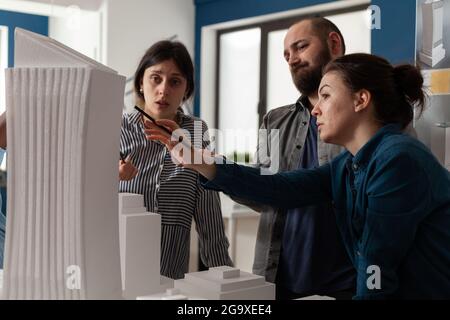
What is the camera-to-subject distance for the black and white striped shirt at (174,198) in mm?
1488

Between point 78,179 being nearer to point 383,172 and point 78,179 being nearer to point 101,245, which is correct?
point 101,245

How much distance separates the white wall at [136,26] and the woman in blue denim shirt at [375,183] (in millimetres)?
2700

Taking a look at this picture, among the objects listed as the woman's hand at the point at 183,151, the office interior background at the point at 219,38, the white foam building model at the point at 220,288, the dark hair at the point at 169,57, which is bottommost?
the white foam building model at the point at 220,288

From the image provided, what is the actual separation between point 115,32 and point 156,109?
236 centimetres

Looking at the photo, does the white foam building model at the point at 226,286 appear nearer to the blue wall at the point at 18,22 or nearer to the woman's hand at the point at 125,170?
the woman's hand at the point at 125,170

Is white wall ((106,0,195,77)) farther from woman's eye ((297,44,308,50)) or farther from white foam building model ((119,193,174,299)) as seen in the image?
white foam building model ((119,193,174,299))

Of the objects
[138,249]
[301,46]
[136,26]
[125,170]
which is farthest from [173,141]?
[136,26]

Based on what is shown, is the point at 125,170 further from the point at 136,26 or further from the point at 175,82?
the point at 136,26

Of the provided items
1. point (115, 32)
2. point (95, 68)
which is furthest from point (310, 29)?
point (115, 32)

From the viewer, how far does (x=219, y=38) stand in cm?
444

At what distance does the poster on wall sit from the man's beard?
50cm

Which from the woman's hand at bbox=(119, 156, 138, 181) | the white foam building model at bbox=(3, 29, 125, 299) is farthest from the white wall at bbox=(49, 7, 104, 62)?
the white foam building model at bbox=(3, 29, 125, 299)

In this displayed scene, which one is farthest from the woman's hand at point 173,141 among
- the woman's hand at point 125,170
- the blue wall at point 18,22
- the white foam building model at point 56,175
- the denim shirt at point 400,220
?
the blue wall at point 18,22

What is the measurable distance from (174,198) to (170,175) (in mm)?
67
